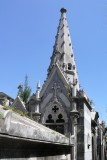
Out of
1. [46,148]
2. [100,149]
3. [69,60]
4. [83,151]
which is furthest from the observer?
[100,149]

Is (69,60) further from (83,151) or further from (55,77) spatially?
(83,151)

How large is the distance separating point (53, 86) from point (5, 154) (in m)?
20.8

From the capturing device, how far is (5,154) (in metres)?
4.19

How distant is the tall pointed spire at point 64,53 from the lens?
90.7ft

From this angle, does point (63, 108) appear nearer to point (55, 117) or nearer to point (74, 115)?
point (55, 117)

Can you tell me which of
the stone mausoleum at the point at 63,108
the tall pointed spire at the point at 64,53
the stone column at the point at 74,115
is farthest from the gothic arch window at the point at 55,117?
the tall pointed spire at the point at 64,53

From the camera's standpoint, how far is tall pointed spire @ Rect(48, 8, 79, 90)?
90.7 feet

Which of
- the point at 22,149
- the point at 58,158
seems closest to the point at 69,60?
the point at 58,158

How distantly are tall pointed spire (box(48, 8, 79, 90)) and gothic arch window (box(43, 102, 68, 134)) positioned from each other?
3533mm

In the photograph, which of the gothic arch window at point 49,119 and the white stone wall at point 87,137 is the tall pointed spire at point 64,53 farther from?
the gothic arch window at point 49,119

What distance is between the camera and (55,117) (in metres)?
24.0

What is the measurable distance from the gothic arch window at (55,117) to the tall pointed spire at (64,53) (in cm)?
353

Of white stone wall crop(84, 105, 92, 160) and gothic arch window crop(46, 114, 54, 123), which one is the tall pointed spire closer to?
white stone wall crop(84, 105, 92, 160)

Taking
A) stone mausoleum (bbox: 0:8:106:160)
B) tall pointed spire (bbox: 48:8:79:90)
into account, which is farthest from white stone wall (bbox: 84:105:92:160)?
tall pointed spire (bbox: 48:8:79:90)
